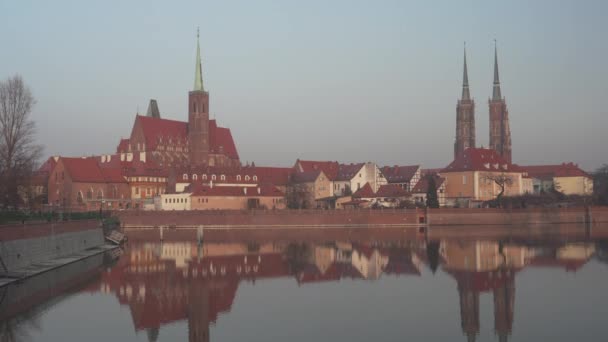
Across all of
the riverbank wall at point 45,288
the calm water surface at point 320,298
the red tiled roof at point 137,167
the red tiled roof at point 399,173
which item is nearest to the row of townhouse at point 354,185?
the red tiled roof at point 399,173

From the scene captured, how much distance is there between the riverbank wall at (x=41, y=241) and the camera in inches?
1240

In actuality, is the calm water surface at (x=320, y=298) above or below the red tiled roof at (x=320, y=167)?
below

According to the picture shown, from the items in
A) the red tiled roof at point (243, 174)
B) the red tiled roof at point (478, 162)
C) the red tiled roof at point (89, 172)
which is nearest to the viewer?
the red tiled roof at point (89, 172)

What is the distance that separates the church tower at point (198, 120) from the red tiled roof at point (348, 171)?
19.9m

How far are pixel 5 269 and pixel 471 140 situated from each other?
356 feet

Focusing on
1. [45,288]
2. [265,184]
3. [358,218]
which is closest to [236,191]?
[265,184]

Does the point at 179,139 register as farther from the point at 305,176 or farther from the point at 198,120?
the point at 305,176

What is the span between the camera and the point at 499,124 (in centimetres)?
13362

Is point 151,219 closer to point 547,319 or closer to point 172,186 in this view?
point 172,186

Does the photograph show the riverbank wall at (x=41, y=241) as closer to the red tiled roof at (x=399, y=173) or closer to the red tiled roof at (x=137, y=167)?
the red tiled roof at (x=137, y=167)

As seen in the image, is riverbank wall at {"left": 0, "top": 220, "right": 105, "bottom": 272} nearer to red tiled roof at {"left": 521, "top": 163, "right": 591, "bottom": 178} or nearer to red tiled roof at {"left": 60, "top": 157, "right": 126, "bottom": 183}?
red tiled roof at {"left": 60, "top": 157, "right": 126, "bottom": 183}

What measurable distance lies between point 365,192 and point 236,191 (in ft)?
57.2

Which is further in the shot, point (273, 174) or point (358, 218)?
point (273, 174)

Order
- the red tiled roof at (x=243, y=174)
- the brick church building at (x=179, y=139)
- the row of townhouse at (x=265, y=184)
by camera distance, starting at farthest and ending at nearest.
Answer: the brick church building at (x=179, y=139), the red tiled roof at (x=243, y=174), the row of townhouse at (x=265, y=184)
